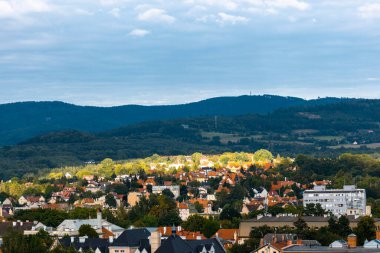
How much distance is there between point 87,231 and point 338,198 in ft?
212

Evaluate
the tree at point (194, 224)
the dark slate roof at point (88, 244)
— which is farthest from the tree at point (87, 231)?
the tree at point (194, 224)

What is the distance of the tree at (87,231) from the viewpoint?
106375 mm

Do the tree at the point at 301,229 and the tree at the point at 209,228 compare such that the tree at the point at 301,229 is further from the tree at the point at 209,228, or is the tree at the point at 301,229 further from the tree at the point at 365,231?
the tree at the point at 209,228

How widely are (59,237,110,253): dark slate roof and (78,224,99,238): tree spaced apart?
6355mm

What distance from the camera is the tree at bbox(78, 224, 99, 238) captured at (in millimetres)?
106375

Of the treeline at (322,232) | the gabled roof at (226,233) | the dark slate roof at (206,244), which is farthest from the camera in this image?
the gabled roof at (226,233)

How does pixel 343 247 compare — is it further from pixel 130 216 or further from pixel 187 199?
pixel 187 199

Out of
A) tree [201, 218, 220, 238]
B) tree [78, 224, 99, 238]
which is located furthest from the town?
tree [201, 218, 220, 238]

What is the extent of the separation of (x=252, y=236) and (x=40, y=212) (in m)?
37.4

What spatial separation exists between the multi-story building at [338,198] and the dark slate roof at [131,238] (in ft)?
198

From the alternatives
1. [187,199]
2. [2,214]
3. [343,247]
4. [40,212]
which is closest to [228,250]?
[343,247]

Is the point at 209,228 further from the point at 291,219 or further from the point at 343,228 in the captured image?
the point at 343,228

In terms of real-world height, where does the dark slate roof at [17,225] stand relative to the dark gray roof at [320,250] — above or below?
below

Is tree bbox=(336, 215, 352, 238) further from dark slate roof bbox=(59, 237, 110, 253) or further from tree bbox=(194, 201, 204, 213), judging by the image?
tree bbox=(194, 201, 204, 213)
